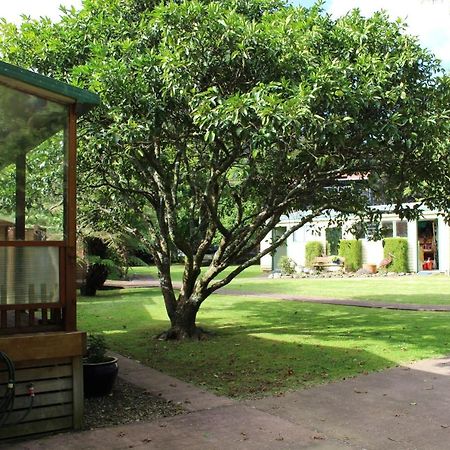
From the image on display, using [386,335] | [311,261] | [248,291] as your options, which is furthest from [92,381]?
[311,261]

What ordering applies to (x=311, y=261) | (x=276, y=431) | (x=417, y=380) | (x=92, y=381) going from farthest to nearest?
(x=311, y=261) < (x=417, y=380) < (x=92, y=381) < (x=276, y=431)

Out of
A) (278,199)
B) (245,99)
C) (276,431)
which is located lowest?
(276,431)

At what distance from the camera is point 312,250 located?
2986cm

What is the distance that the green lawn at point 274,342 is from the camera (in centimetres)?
748

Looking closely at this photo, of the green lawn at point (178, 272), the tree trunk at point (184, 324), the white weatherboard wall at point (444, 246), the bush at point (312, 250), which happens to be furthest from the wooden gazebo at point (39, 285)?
the bush at point (312, 250)

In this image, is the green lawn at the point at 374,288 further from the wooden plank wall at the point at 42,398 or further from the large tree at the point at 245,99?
the wooden plank wall at the point at 42,398

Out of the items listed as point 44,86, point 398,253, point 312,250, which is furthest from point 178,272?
point 44,86

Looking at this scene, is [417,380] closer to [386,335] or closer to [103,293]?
[386,335]

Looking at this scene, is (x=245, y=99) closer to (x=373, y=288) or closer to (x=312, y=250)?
(x=373, y=288)

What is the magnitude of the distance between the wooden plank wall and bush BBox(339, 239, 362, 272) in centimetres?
2430

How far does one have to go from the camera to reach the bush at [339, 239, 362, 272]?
28.4 meters

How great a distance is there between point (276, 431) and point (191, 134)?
5.13m

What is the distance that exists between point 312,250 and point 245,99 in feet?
78.2

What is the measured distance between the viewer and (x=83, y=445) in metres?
4.77
